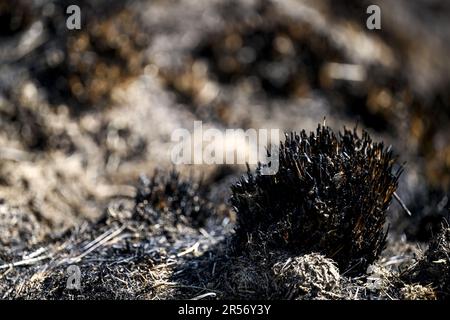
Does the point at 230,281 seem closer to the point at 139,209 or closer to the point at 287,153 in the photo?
the point at 287,153

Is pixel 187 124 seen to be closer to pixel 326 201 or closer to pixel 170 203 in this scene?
pixel 170 203

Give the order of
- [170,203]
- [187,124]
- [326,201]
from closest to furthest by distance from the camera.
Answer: [326,201]
[170,203]
[187,124]

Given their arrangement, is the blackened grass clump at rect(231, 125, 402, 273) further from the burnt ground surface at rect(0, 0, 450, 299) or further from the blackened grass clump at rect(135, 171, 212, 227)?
the blackened grass clump at rect(135, 171, 212, 227)

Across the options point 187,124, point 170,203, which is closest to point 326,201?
point 170,203

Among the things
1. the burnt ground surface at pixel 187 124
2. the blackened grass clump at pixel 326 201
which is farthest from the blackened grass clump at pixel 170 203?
the blackened grass clump at pixel 326 201

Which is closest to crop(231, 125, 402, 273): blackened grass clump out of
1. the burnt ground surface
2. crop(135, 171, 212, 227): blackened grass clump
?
the burnt ground surface

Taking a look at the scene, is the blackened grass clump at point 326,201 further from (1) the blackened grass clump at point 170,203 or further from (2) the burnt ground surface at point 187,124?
(1) the blackened grass clump at point 170,203
